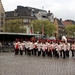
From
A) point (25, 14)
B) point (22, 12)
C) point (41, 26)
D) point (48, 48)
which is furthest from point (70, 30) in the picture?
point (48, 48)

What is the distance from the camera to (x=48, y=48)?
34.8m

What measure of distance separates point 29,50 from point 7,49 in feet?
38.3

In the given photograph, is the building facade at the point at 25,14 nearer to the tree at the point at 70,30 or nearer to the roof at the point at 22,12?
the roof at the point at 22,12

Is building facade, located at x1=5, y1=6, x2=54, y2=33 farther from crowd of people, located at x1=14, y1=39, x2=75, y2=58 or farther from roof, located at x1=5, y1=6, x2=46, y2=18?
crowd of people, located at x1=14, y1=39, x2=75, y2=58

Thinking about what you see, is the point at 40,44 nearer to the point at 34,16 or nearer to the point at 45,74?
the point at 45,74

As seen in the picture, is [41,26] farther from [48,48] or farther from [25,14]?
[48,48]

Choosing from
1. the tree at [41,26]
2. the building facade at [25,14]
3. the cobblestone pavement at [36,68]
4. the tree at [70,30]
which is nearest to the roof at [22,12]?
the building facade at [25,14]

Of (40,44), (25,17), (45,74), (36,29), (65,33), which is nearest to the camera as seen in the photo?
(45,74)

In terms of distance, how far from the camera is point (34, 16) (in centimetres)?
10925

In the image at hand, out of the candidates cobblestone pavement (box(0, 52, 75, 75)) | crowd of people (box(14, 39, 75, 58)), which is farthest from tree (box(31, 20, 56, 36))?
cobblestone pavement (box(0, 52, 75, 75))

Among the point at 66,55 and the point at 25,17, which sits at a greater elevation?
the point at 25,17

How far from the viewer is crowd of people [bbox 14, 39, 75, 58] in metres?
32.9

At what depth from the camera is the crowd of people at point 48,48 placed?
32.9 meters

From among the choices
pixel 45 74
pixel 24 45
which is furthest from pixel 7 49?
pixel 45 74
